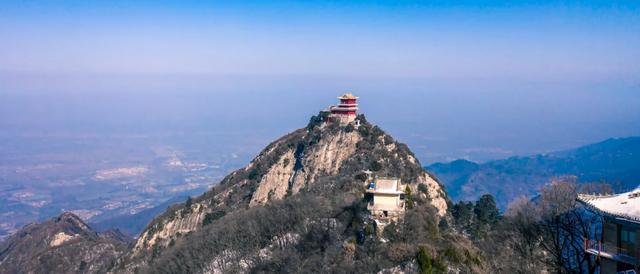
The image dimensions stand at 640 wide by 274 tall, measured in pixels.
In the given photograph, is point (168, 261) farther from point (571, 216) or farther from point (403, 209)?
point (571, 216)

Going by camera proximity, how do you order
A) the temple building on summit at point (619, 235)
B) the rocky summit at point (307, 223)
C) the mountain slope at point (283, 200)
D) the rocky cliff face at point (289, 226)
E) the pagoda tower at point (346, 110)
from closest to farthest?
the temple building on summit at point (619, 235), the rocky summit at point (307, 223), the rocky cliff face at point (289, 226), the mountain slope at point (283, 200), the pagoda tower at point (346, 110)

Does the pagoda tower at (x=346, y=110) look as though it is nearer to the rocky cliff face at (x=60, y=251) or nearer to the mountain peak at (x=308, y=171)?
the mountain peak at (x=308, y=171)

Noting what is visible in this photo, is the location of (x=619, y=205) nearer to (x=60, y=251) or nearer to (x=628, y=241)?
(x=628, y=241)

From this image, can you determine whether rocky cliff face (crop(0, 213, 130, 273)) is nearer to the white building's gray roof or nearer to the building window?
the white building's gray roof

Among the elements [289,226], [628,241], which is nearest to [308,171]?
[289,226]

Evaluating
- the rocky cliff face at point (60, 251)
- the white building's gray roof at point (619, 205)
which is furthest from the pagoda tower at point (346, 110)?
the white building's gray roof at point (619, 205)

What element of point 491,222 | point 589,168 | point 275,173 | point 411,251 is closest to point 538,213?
point 411,251
